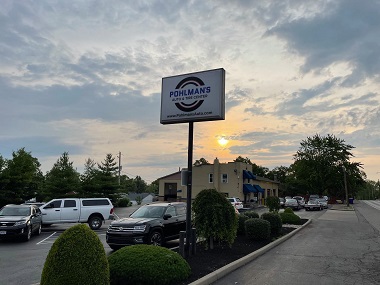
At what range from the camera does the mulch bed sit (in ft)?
26.3

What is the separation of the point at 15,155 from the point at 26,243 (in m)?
26.0

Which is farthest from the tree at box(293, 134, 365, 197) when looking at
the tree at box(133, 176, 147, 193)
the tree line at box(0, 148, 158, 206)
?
the tree at box(133, 176, 147, 193)

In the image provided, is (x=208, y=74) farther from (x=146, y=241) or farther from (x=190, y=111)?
(x=146, y=241)

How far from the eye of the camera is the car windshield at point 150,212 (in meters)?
12.7

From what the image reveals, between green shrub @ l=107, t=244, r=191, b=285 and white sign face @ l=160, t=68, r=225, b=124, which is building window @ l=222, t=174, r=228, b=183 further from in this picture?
green shrub @ l=107, t=244, r=191, b=285

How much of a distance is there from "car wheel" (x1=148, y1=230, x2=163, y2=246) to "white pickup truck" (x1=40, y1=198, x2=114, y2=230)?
30.5 feet

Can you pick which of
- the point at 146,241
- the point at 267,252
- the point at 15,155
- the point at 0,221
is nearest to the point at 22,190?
the point at 15,155

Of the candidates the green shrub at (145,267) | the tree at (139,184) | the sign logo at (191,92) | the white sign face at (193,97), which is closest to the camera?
the green shrub at (145,267)

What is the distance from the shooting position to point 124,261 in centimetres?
674

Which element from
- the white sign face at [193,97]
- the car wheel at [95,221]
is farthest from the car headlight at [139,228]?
the car wheel at [95,221]

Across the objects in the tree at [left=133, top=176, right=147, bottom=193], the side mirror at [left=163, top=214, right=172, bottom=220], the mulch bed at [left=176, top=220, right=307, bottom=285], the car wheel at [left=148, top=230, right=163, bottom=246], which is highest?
the tree at [left=133, top=176, right=147, bottom=193]

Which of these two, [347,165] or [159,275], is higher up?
[347,165]

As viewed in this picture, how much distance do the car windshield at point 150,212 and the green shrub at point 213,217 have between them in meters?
2.33

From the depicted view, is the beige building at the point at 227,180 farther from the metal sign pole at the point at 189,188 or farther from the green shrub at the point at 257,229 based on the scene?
the metal sign pole at the point at 189,188
